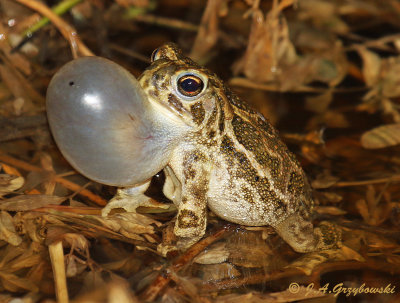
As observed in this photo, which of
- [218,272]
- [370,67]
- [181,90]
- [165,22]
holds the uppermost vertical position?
[181,90]

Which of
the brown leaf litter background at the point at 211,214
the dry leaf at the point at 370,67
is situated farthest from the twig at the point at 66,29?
the dry leaf at the point at 370,67

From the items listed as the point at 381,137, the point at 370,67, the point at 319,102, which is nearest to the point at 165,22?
the point at 319,102

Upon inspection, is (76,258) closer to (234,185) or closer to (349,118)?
(234,185)

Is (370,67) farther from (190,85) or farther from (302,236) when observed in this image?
(190,85)

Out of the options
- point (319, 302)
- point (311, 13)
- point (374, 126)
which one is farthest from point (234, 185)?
point (311, 13)

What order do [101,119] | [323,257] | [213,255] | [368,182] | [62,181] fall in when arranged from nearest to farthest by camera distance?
1. [101,119]
2. [213,255]
3. [323,257]
4. [62,181]
5. [368,182]

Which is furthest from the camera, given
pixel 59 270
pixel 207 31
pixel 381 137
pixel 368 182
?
pixel 207 31
